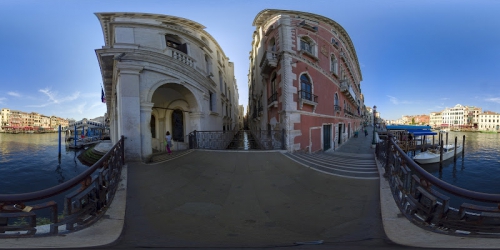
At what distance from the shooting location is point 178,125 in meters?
11.8

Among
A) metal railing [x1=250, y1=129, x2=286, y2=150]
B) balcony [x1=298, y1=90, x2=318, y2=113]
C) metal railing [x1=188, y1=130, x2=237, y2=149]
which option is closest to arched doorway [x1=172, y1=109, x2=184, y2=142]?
metal railing [x1=188, y1=130, x2=237, y2=149]

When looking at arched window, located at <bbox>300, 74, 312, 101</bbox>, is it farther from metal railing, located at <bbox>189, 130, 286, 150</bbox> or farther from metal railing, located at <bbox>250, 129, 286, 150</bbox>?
metal railing, located at <bbox>189, 130, 286, 150</bbox>

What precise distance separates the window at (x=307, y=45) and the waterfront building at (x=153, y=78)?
21.5 feet

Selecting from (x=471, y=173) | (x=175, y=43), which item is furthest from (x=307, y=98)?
(x=471, y=173)

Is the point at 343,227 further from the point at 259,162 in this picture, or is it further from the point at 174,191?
the point at 259,162

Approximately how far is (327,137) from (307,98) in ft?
14.7

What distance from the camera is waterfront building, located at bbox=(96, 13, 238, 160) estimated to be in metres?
7.75

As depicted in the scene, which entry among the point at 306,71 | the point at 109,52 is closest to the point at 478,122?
the point at 306,71

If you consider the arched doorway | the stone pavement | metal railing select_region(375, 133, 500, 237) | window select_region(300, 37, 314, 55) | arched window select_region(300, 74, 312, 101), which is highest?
window select_region(300, 37, 314, 55)

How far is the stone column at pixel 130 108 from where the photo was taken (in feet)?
25.1

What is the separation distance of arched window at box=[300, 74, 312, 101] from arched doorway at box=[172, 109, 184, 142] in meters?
7.85

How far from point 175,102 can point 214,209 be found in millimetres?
9731

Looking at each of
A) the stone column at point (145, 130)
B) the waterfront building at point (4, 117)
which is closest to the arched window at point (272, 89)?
the stone column at point (145, 130)

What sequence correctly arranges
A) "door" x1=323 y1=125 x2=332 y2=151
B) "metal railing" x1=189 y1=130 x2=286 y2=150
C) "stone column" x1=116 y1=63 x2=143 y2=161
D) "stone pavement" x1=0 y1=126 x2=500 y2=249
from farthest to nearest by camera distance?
"door" x1=323 y1=125 x2=332 y2=151, "metal railing" x1=189 y1=130 x2=286 y2=150, "stone column" x1=116 y1=63 x2=143 y2=161, "stone pavement" x1=0 y1=126 x2=500 y2=249
